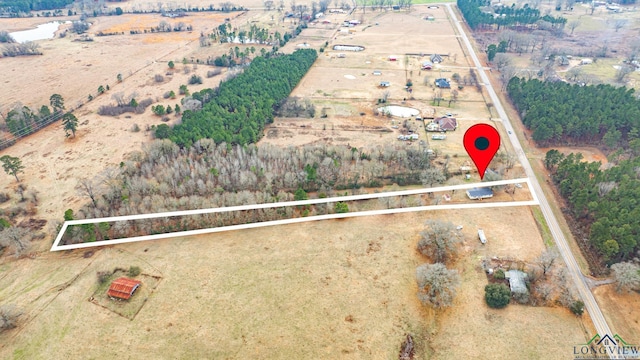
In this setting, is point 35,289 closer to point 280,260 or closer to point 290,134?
point 280,260

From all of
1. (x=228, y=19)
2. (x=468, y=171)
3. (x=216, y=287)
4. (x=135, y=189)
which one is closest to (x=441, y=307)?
(x=216, y=287)

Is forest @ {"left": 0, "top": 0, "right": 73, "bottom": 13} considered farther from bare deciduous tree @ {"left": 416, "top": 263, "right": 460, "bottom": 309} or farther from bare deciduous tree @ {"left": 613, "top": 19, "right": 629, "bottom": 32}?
bare deciduous tree @ {"left": 613, "top": 19, "right": 629, "bottom": 32}

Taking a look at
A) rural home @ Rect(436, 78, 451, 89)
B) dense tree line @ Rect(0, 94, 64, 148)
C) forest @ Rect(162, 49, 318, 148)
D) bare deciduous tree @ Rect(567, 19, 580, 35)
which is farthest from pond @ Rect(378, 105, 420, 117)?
bare deciduous tree @ Rect(567, 19, 580, 35)

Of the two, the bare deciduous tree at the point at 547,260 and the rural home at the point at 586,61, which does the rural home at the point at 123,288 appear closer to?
the bare deciduous tree at the point at 547,260

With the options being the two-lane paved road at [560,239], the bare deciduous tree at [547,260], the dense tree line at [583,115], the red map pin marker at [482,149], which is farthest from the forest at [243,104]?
the dense tree line at [583,115]

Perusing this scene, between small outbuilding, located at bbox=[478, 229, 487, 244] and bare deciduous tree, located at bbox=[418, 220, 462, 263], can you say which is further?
small outbuilding, located at bbox=[478, 229, 487, 244]

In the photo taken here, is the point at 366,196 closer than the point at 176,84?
Yes
